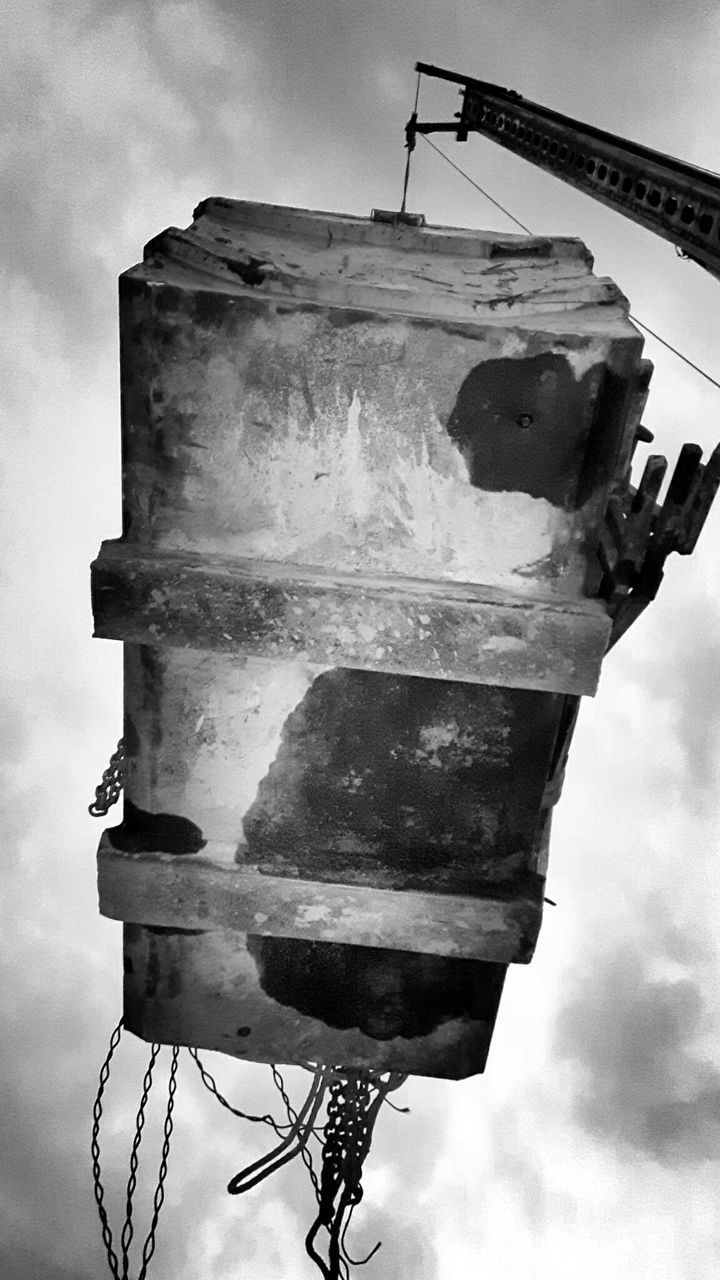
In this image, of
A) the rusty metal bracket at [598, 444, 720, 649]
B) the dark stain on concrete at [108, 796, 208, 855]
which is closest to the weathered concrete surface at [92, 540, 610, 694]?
the rusty metal bracket at [598, 444, 720, 649]

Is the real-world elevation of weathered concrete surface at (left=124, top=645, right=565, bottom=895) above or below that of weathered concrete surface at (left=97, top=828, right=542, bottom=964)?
above

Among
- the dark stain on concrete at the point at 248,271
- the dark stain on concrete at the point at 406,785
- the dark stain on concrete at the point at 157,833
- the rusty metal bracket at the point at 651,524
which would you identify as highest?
the dark stain on concrete at the point at 248,271

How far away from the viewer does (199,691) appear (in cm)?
297

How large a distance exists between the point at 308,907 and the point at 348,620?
1.20 metres

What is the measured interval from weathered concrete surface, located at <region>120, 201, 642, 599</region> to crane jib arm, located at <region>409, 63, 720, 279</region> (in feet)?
9.42

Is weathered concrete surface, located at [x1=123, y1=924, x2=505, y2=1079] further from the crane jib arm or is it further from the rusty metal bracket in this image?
the crane jib arm

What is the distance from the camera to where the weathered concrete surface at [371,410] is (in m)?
2.56

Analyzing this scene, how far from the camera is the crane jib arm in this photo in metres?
5.04

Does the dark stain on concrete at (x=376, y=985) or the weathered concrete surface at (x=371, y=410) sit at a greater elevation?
the weathered concrete surface at (x=371, y=410)

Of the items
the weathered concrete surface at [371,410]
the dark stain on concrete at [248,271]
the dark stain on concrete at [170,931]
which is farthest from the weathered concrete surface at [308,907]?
the dark stain on concrete at [248,271]

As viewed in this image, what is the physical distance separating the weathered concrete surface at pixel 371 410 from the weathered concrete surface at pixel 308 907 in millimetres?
1233

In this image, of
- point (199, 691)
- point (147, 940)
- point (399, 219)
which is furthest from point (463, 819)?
point (399, 219)

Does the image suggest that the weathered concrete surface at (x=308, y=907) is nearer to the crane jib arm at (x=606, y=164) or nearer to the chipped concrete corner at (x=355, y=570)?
the chipped concrete corner at (x=355, y=570)

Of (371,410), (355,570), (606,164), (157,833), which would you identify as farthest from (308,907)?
(606,164)
